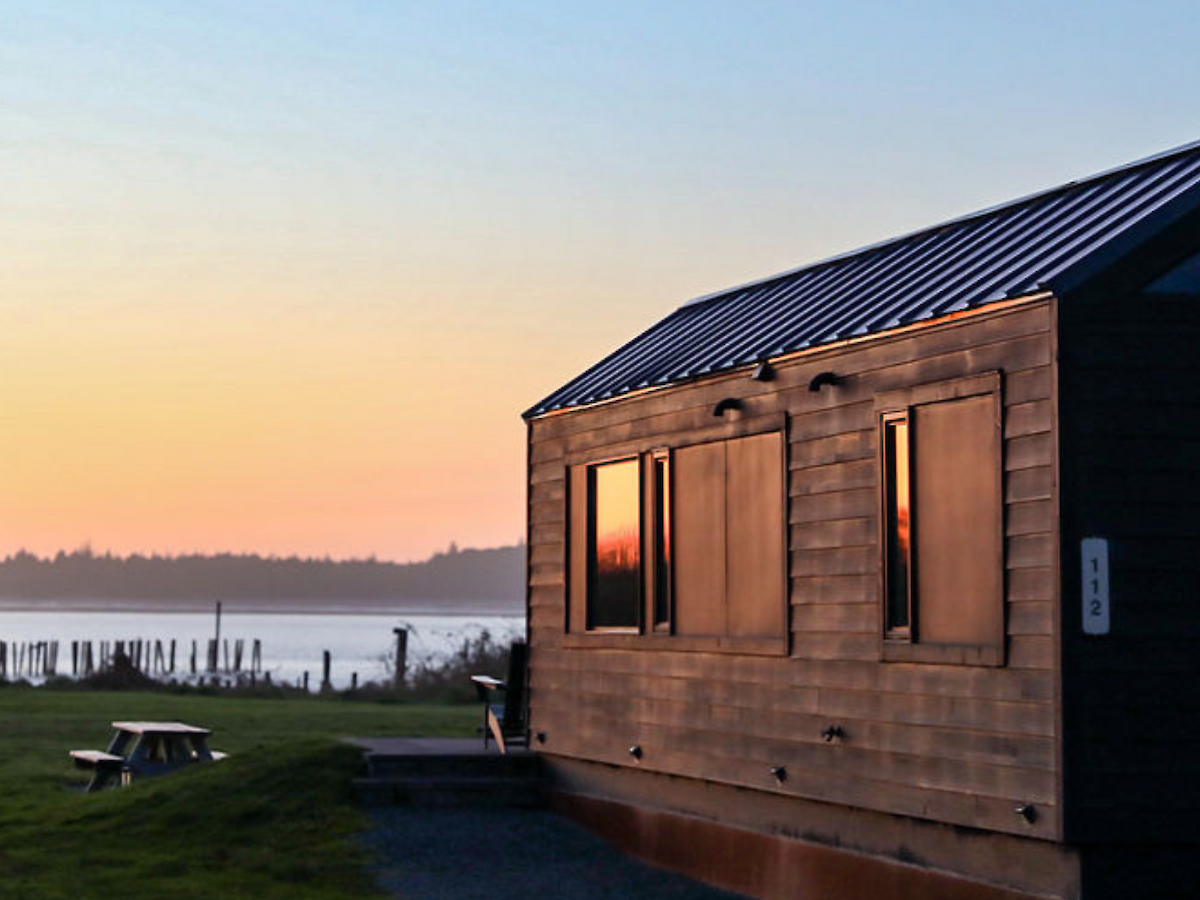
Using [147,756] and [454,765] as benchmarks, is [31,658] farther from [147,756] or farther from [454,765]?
[454,765]

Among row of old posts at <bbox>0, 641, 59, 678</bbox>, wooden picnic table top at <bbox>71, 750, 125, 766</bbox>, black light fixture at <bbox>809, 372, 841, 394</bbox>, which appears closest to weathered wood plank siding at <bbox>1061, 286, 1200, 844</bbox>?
black light fixture at <bbox>809, 372, 841, 394</bbox>

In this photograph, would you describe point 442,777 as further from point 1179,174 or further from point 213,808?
point 1179,174

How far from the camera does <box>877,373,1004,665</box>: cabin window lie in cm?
1079

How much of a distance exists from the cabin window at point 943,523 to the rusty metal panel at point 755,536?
4.78ft

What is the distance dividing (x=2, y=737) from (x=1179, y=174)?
19932 millimetres

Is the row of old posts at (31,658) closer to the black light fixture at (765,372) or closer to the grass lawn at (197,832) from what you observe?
the grass lawn at (197,832)

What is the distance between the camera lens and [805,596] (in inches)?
506

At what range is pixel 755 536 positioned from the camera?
13.6 metres

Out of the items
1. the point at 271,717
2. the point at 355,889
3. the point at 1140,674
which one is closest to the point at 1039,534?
the point at 1140,674

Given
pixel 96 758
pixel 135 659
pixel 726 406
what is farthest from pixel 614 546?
pixel 135 659

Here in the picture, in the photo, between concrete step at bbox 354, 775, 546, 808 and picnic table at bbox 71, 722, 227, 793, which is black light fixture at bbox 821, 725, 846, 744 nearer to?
concrete step at bbox 354, 775, 546, 808

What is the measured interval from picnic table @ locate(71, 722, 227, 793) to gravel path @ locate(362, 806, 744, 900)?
16.6ft

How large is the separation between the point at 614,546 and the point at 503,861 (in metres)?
2.64

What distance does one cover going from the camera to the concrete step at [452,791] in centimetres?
1664
